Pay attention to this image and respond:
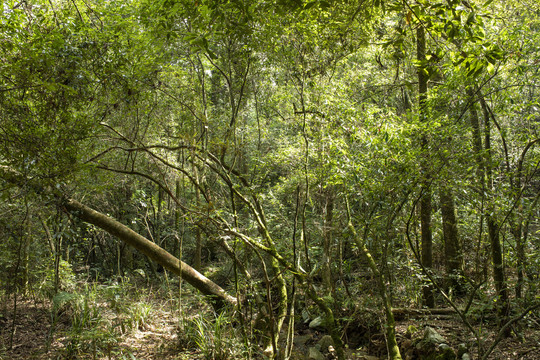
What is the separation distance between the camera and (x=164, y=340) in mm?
5254

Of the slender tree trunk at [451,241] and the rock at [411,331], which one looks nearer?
the rock at [411,331]

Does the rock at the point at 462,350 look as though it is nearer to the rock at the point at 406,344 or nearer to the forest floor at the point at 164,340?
the forest floor at the point at 164,340

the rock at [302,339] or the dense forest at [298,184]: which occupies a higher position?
the dense forest at [298,184]

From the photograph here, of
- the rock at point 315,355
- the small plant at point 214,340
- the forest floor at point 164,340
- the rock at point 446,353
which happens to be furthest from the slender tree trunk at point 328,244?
the small plant at point 214,340

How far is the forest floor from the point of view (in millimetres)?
4539

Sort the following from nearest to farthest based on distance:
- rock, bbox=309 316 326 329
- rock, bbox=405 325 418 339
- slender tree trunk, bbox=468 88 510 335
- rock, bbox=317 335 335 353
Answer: slender tree trunk, bbox=468 88 510 335 → rock, bbox=405 325 418 339 → rock, bbox=317 335 335 353 → rock, bbox=309 316 326 329

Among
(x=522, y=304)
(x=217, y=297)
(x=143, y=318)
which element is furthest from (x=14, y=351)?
(x=522, y=304)

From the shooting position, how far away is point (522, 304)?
420cm

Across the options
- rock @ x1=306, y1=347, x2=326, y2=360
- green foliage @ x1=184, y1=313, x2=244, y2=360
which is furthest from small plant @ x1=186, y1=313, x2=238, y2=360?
rock @ x1=306, y1=347, x2=326, y2=360

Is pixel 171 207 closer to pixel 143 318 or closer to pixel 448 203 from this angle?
pixel 143 318

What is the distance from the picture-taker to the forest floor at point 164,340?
4539 mm

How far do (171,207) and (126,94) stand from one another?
273 inches

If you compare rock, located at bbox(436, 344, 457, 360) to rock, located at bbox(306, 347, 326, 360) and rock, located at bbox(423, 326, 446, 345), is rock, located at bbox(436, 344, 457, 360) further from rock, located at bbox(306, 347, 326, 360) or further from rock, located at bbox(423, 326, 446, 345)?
rock, located at bbox(306, 347, 326, 360)

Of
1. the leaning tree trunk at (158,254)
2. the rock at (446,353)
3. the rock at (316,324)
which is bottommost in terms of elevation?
the rock at (316,324)
